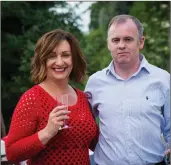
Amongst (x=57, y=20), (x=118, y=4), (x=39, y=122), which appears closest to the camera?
(x=39, y=122)

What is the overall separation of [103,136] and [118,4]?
485 inches

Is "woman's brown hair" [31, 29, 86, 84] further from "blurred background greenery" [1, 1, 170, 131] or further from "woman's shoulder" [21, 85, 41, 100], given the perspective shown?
"blurred background greenery" [1, 1, 170, 131]

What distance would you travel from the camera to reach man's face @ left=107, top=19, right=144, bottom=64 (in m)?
2.87

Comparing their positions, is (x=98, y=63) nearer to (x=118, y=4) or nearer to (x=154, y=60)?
(x=154, y=60)

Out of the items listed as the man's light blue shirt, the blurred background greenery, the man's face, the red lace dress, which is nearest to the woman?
the red lace dress

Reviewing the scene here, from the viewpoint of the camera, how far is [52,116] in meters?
A: 2.45

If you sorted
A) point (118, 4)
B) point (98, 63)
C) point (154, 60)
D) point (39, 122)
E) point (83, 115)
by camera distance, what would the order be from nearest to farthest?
point (39, 122)
point (83, 115)
point (98, 63)
point (154, 60)
point (118, 4)

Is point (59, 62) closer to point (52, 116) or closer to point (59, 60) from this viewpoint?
point (59, 60)

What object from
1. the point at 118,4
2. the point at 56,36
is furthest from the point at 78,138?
the point at 118,4

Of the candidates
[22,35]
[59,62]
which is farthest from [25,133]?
[22,35]

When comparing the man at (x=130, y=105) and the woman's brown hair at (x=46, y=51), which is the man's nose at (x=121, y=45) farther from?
the woman's brown hair at (x=46, y=51)

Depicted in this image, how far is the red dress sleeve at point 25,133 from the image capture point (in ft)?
8.23

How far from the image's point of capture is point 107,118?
285 cm

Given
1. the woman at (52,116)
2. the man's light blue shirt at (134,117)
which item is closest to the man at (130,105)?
the man's light blue shirt at (134,117)
